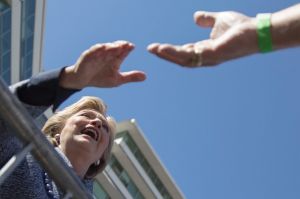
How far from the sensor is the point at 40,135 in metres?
2.05

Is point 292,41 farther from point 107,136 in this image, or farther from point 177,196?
point 177,196

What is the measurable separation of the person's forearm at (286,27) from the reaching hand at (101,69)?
78 cm

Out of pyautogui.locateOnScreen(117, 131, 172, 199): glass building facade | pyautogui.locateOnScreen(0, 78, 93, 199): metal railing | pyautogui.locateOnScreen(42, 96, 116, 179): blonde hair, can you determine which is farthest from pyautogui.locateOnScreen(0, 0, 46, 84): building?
pyautogui.locateOnScreen(0, 78, 93, 199): metal railing

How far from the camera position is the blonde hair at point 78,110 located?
378 centimetres

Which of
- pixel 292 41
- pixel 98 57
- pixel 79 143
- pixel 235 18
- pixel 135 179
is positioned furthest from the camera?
pixel 135 179

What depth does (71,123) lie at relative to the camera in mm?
3703

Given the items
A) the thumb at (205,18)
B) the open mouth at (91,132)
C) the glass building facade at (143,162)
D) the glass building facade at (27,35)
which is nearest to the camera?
the thumb at (205,18)

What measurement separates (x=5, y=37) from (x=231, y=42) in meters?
24.0

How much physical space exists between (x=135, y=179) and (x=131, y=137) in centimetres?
243

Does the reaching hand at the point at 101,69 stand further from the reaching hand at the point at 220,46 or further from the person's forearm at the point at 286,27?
the person's forearm at the point at 286,27

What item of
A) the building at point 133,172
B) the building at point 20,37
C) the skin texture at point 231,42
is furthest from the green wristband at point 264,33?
the building at point 133,172

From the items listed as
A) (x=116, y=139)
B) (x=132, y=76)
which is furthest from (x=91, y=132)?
(x=116, y=139)

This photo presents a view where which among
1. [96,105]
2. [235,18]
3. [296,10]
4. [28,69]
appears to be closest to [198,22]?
[235,18]

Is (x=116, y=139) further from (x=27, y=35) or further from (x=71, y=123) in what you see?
(x=71, y=123)
